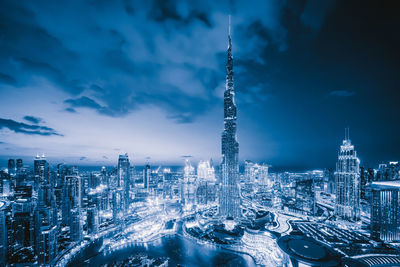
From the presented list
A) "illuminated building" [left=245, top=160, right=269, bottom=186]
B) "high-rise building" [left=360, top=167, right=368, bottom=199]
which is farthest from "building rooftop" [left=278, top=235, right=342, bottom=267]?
"illuminated building" [left=245, top=160, right=269, bottom=186]

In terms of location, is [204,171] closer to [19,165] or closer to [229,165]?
[229,165]

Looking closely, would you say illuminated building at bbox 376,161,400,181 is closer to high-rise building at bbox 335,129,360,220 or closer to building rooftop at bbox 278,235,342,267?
high-rise building at bbox 335,129,360,220

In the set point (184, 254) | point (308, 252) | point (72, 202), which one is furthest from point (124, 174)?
point (308, 252)

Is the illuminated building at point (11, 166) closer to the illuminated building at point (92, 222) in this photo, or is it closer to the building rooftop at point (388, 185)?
the illuminated building at point (92, 222)

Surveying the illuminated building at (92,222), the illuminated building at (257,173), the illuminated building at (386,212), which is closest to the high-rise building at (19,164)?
the illuminated building at (92,222)

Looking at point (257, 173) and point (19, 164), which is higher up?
point (19, 164)

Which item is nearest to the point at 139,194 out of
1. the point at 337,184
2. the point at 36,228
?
the point at 36,228
